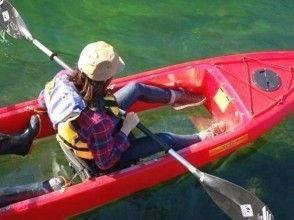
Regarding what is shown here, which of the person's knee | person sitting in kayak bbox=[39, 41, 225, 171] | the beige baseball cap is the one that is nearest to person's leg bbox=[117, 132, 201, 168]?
person sitting in kayak bbox=[39, 41, 225, 171]

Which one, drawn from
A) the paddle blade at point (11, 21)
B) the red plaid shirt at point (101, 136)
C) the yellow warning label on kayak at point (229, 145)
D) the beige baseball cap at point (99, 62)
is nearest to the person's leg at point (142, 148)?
the red plaid shirt at point (101, 136)

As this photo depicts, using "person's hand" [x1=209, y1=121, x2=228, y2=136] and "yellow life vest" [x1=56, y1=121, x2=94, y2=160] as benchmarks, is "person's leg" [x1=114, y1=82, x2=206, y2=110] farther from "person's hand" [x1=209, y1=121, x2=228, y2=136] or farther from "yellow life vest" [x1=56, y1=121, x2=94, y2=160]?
"yellow life vest" [x1=56, y1=121, x2=94, y2=160]

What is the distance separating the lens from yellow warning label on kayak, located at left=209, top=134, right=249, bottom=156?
4285mm

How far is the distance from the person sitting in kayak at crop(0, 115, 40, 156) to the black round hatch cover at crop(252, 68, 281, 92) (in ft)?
6.12

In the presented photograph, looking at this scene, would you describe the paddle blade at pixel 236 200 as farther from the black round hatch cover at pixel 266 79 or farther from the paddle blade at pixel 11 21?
the paddle blade at pixel 11 21

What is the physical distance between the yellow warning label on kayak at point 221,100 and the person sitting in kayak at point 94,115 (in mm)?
847

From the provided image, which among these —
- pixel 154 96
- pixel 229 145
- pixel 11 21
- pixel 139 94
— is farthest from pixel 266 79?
pixel 11 21

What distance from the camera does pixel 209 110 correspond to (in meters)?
4.84

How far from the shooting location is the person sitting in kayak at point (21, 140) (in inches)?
157

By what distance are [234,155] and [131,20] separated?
2149 mm

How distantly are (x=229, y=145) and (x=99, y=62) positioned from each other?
1.51 m

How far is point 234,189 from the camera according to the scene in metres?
3.71

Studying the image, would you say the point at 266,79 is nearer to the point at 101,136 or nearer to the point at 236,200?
the point at 236,200

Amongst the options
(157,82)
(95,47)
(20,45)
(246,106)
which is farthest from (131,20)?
(95,47)
